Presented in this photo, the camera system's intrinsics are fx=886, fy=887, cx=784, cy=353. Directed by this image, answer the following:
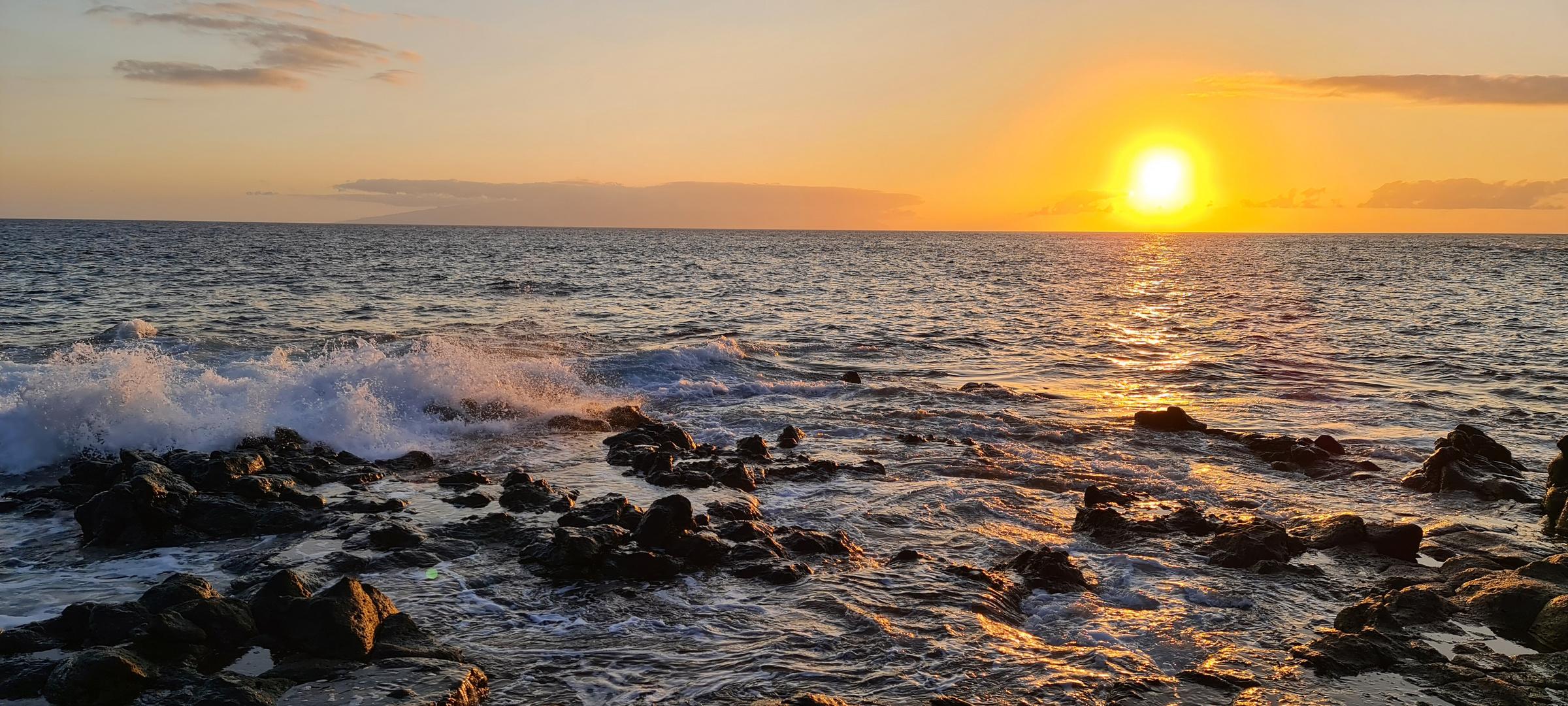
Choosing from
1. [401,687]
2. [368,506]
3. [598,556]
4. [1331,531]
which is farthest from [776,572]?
[1331,531]

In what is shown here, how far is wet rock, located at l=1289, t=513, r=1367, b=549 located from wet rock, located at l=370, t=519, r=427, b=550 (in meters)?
8.81

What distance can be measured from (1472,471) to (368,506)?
13.7 m

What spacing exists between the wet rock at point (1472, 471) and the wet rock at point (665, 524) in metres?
9.42

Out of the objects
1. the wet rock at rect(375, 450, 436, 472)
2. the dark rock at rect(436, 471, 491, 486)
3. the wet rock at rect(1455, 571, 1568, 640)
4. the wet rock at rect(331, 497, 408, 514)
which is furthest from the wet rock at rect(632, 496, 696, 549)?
the wet rock at rect(1455, 571, 1568, 640)

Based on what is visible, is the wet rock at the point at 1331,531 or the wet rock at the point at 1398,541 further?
the wet rock at the point at 1331,531

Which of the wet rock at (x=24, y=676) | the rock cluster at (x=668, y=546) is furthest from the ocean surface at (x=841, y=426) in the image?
the wet rock at (x=24, y=676)

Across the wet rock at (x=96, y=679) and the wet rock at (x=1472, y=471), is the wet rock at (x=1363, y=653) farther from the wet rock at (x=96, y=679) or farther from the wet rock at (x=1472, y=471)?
the wet rock at (x=96, y=679)

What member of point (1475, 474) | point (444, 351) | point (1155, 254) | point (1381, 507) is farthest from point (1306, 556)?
point (1155, 254)

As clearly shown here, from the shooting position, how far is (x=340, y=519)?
9.51 metres

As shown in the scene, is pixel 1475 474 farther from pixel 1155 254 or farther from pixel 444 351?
pixel 1155 254

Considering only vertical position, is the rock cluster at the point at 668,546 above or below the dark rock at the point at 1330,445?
below

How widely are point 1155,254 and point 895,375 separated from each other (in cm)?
12252

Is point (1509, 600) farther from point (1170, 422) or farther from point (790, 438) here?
point (790, 438)

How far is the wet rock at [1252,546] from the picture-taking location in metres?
8.40
